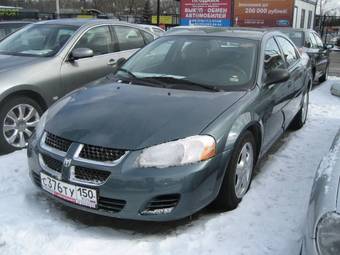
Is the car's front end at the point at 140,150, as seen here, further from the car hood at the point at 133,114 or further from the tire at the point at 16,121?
the tire at the point at 16,121

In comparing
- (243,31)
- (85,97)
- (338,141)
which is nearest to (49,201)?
(85,97)

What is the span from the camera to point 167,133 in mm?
3133

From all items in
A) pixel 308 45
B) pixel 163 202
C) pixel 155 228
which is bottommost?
pixel 155 228

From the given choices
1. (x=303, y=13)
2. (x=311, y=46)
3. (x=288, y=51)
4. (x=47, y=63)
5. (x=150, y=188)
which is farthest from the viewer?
(x=303, y=13)

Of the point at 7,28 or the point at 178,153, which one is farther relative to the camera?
the point at 7,28

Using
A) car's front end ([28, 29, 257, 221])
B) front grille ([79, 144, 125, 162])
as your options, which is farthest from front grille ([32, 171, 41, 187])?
front grille ([79, 144, 125, 162])

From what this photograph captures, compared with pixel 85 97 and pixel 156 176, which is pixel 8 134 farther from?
pixel 156 176

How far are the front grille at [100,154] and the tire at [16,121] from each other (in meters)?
2.13

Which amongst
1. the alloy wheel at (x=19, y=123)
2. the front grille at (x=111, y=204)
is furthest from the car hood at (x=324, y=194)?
the alloy wheel at (x=19, y=123)

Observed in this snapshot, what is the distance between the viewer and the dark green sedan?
3002mm

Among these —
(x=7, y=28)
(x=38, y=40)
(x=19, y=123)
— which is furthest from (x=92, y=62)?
(x=7, y=28)

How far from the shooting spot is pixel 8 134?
496 cm

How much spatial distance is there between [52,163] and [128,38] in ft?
13.2

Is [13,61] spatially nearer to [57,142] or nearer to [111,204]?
[57,142]
